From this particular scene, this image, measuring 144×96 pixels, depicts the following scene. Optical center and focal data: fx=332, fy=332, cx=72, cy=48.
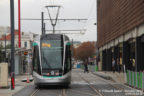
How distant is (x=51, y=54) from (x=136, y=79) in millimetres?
5294

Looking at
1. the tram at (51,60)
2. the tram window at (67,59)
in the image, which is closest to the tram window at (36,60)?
the tram at (51,60)

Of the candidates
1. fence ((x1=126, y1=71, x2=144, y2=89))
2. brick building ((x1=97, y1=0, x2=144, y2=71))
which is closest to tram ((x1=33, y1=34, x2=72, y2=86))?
fence ((x1=126, y1=71, x2=144, y2=89))

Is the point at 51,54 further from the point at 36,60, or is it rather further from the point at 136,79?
the point at 136,79

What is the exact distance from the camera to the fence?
18.1 m

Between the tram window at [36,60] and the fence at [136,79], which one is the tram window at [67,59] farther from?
the fence at [136,79]

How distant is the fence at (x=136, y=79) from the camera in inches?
712

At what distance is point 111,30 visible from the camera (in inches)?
1596

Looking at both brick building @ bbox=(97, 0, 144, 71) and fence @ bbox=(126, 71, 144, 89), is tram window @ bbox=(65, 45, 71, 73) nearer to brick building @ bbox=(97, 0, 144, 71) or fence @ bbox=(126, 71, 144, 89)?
fence @ bbox=(126, 71, 144, 89)

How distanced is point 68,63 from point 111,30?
823 inches

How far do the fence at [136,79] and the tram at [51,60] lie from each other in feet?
13.2

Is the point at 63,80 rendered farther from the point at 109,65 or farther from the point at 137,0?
the point at 109,65

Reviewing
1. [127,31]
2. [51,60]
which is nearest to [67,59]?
[51,60]

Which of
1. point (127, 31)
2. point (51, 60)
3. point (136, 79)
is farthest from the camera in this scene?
point (127, 31)

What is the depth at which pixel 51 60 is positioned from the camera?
792 inches
